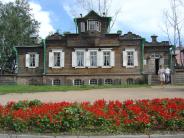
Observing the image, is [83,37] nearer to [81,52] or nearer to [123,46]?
[81,52]

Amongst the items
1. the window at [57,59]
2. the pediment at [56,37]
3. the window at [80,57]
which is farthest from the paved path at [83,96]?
the pediment at [56,37]

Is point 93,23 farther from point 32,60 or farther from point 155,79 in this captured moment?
point 155,79

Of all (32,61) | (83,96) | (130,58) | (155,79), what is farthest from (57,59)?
(83,96)

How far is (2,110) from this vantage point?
10445 millimetres

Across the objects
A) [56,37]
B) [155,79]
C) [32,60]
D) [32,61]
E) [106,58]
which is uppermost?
[56,37]

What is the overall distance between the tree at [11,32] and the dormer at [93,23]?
15.6 meters

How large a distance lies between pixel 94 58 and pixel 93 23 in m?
4.19

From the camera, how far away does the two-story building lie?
4447cm

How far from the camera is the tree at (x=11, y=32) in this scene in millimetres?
59375

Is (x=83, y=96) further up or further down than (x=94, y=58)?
further down

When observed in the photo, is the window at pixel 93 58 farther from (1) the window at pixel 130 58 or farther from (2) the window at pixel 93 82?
(1) the window at pixel 130 58

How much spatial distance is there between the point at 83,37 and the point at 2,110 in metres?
35.1

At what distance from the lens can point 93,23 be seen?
1804 inches

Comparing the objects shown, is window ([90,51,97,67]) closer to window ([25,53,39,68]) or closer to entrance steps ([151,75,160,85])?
window ([25,53,39,68])
